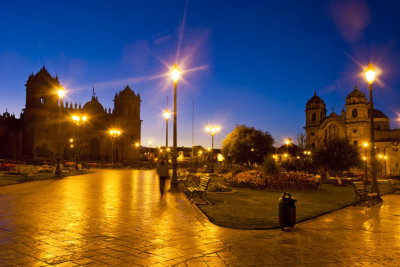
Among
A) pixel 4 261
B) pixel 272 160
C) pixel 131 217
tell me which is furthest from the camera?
pixel 272 160

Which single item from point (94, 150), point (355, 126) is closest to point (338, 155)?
point (355, 126)

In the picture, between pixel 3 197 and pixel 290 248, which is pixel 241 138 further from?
pixel 290 248

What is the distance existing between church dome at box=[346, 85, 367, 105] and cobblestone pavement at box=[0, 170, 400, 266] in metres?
71.5

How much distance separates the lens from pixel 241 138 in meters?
46.7

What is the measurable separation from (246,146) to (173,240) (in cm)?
4091

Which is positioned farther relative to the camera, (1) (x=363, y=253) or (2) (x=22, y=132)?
(2) (x=22, y=132)

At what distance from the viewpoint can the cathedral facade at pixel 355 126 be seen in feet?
199

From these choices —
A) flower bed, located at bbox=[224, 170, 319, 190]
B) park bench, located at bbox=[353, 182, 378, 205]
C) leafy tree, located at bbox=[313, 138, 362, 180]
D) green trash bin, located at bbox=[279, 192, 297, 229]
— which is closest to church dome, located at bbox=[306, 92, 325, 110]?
leafy tree, located at bbox=[313, 138, 362, 180]

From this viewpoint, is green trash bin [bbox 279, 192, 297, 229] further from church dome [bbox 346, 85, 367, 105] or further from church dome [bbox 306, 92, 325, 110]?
church dome [bbox 306, 92, 325, 110]

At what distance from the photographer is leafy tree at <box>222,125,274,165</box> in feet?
151

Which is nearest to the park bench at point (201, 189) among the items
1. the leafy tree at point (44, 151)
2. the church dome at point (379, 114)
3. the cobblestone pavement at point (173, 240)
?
the cobblestone pavement at point (173, 240)

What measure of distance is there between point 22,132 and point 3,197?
5901cm

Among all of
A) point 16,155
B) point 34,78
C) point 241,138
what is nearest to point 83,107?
point 34,78

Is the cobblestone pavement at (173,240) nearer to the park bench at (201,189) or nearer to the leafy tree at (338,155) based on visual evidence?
the park bench at (201,189)
